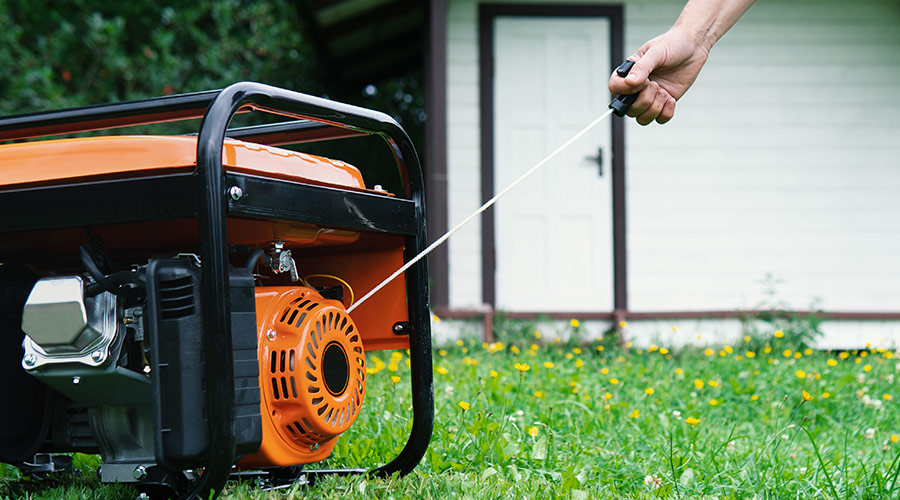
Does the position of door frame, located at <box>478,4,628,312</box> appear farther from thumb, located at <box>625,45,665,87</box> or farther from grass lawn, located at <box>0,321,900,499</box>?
thumb, located at <box>625,45,665,87</box>

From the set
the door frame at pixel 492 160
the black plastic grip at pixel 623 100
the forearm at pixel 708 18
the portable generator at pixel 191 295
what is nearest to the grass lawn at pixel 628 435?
the portable generator at pixel 191 295

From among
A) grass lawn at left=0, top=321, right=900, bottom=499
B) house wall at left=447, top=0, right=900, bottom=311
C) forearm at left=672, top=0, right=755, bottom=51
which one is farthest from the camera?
house wall at left=447, top=0, right=900, bottom=311

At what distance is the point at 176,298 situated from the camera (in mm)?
1559

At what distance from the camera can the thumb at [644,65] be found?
2025 millimetres

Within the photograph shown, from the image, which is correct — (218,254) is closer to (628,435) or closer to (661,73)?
(661,73)

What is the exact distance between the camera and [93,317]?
65.7 inches

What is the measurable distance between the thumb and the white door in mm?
3815

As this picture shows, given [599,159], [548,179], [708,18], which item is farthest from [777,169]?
[708,18]

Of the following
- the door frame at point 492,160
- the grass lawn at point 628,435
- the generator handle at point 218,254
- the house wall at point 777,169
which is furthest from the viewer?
the house wall at point 777,169

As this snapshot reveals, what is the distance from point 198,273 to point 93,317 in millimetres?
247

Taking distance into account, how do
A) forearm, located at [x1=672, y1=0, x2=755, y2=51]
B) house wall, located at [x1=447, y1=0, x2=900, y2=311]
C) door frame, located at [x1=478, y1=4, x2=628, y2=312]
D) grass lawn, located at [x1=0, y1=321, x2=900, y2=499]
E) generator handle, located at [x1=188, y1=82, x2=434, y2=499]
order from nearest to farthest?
generator handle, located at [x1=188, y1=82, x2=434, y2=499] < grass lawn, located at [x1=0, y1=321, x2=900, y2=499] < forearm, located at [x1=672, y1=0, x2=755, y2=51] < door frame, located at [x1=478, y1=4, x2=628, y2=312] < house wall, located at [x1=447, y1=0, x2=900, y2=311]

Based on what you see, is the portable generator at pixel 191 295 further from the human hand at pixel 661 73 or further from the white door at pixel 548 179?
the white door at pixel 548 179

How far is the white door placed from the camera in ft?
19.6

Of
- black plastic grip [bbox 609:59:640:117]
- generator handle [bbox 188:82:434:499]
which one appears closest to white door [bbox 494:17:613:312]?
black plastic grip [bbox 609:59:640:117]
